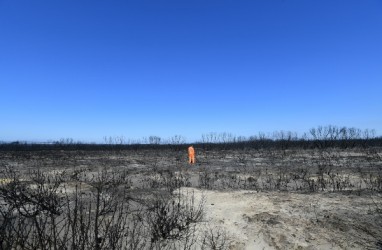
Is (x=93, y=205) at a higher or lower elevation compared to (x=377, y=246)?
higher

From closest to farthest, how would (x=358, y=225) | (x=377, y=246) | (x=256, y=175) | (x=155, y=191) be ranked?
(x=377, y=246) → (x=358, y=225) → (x=155, y=191) → (x=256, y=175)

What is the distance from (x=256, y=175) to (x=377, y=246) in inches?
385

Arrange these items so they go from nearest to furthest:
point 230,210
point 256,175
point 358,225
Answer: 1. point 358,225
2. point 230,210
3. point 256,175

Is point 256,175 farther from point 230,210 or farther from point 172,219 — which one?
point 172,219

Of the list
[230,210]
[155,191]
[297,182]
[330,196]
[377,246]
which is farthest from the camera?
[297,182]

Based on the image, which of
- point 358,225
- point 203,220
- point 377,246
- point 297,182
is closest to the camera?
point 377,246

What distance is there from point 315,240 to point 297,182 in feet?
24.0

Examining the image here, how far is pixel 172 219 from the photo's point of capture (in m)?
7.61

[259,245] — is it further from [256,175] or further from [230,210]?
[256,175]

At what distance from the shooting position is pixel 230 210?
9000 millimetres

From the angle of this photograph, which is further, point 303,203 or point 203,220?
point 303,203

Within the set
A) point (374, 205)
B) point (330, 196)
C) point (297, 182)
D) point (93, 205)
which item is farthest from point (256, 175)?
point (93, 205)

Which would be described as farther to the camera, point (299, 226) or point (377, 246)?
point (299, 226)

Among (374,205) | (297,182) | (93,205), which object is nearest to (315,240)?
(374,205)
